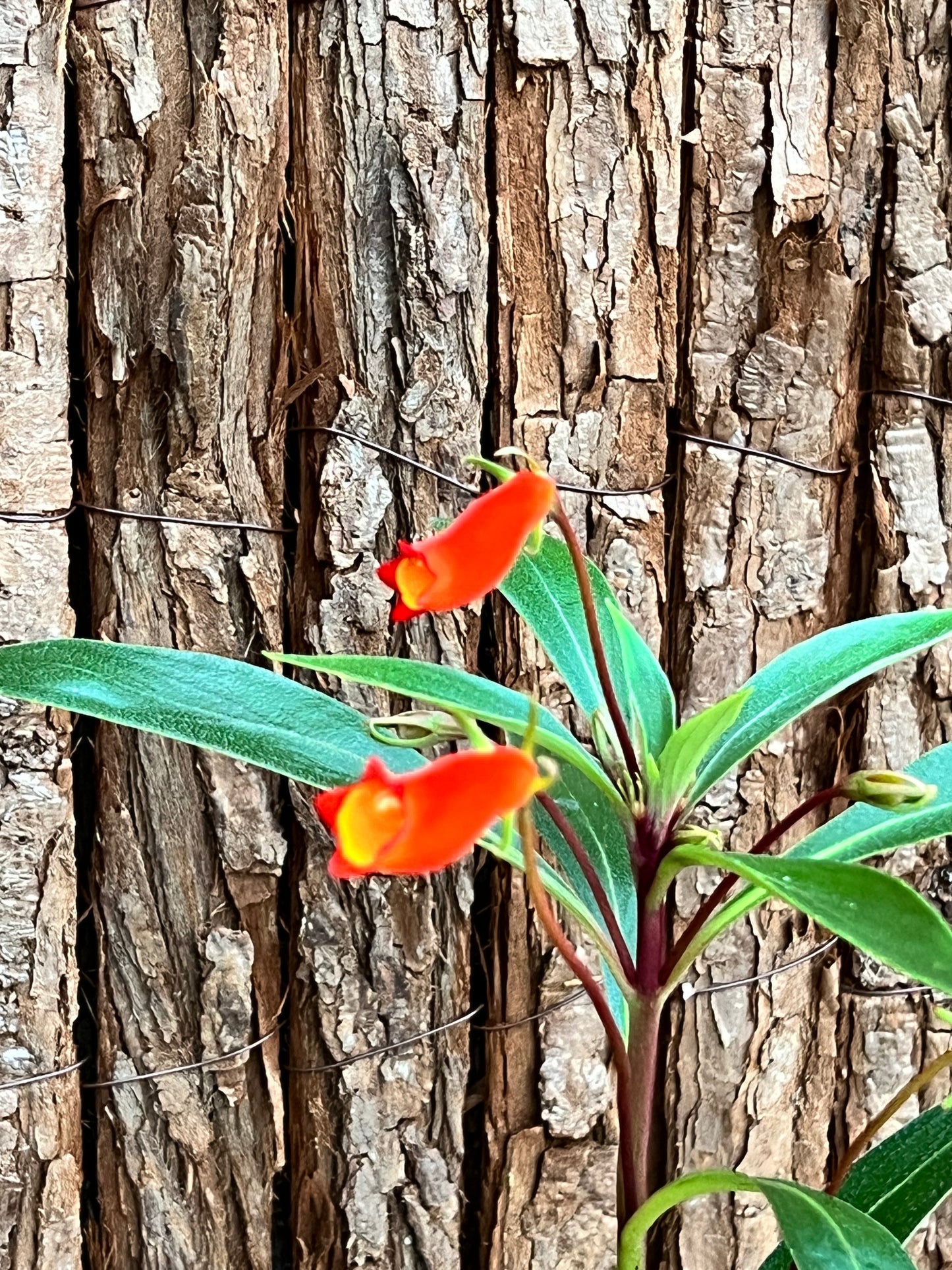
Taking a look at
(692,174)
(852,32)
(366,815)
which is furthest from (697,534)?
(366,815)

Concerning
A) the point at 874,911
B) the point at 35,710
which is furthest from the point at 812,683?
the point at 35,710

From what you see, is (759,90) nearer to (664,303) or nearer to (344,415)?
(664,303)

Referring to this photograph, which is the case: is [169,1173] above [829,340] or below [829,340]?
below

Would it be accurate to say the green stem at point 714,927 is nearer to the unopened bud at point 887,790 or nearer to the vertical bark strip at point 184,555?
the unopened bud at point 887,790

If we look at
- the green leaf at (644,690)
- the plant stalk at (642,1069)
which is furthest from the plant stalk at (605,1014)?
the green leaf at (644,690)

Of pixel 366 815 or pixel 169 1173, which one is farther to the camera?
pixel 169 1173

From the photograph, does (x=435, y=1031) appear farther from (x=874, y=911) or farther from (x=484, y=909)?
(x=874, y=911)

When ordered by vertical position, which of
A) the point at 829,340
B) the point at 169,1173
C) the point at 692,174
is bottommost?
the point at 169,1173
